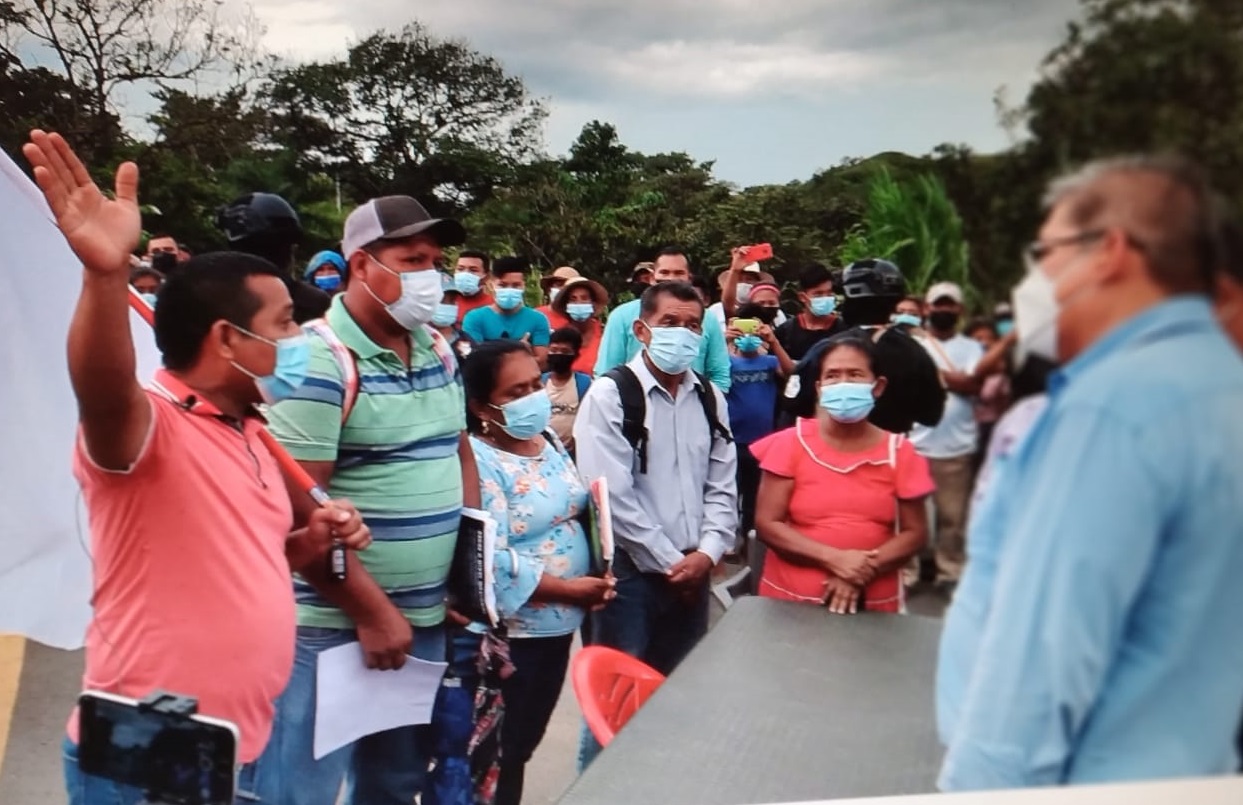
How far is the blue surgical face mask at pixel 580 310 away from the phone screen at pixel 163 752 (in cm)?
81

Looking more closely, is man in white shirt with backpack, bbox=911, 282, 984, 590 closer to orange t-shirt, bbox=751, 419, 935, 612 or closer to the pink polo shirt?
orange t-shirt, bbox=751, 419, 935, 612

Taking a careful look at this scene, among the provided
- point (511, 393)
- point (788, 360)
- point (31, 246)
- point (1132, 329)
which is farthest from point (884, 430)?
point (511, 393)

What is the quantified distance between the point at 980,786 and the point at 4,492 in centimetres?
143

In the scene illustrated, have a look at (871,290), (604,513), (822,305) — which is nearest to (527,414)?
(604,513)

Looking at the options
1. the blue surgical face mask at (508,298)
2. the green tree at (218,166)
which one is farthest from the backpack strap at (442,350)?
the green tree at (218,166)

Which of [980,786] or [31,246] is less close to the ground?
[31,246]

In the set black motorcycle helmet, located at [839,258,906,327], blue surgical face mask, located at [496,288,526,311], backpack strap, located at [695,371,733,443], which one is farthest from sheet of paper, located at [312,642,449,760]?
black motorcycle helmet, located at [839,258,906,327]

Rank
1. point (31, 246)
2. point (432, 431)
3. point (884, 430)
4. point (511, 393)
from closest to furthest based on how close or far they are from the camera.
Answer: point (884, 430)
point (31, 246)
point (432, 431)
point (511, 393)

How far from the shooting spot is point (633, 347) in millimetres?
1918

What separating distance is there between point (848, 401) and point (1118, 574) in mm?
590

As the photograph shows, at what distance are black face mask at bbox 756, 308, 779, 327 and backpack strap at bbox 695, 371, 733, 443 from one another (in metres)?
0.46

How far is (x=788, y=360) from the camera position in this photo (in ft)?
5.14

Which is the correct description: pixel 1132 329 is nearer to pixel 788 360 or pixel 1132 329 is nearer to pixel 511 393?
pixel 788 360

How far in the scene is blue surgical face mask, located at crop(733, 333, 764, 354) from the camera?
5.74 ft
